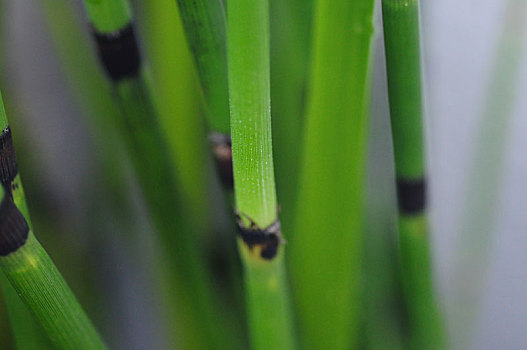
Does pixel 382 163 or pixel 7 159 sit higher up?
pixel 7 159

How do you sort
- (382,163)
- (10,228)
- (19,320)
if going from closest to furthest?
(10,228) < (19,320) < (382,163)

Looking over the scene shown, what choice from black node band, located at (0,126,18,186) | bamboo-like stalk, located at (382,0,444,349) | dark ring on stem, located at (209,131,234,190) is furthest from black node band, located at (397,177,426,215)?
black node band, located at (0,126,18,186)

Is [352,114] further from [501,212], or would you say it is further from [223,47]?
[501,212]

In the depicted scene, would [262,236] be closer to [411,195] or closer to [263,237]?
[263,237]

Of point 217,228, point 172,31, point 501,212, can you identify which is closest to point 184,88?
point 172,31

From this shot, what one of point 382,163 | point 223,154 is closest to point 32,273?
point 223,154

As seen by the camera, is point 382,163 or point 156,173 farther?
point 382,163
